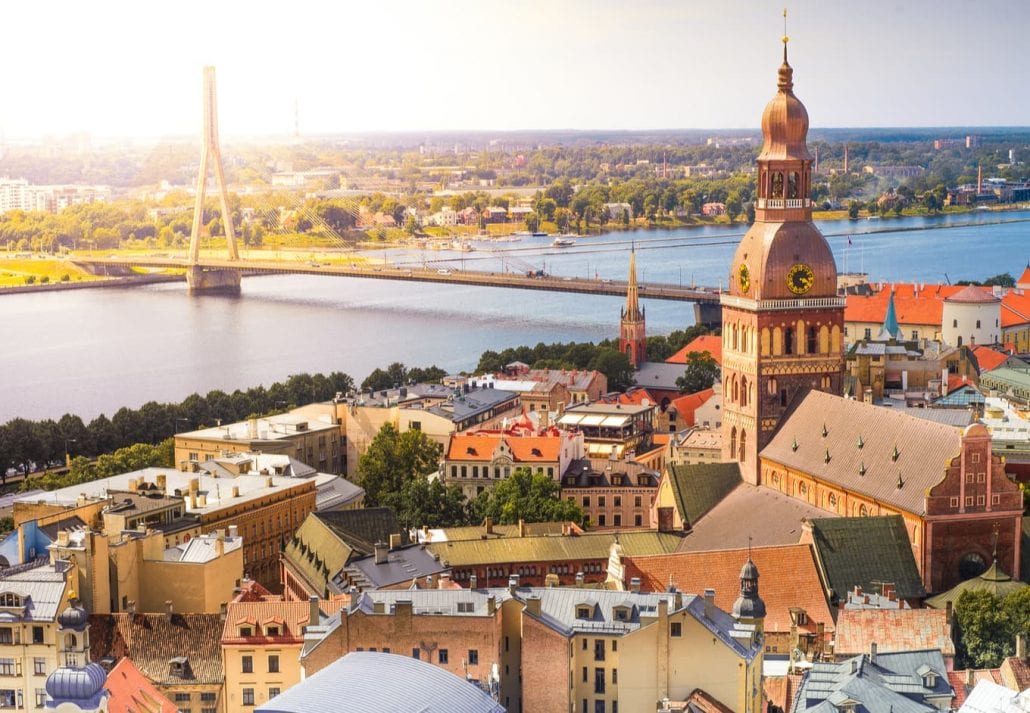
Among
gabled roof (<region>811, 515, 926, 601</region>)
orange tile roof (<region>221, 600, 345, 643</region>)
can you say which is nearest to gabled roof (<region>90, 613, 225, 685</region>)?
orange tile roof (<region>221, 600, 345, 643</region>)

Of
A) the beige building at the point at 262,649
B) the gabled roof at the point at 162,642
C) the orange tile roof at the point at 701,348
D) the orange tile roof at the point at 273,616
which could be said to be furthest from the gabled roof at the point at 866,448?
the orange tile roof at the point at 701,348

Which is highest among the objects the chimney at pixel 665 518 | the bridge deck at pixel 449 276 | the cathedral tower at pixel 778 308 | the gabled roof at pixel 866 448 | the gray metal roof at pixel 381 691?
the cathedral tower at pixel 778 308

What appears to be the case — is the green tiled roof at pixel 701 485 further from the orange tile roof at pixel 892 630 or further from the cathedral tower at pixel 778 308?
the orange tile roof at pixel 892 630

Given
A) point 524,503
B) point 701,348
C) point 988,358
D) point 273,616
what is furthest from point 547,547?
point 701,348

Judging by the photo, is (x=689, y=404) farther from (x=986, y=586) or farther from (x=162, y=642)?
(x=162, y=642)

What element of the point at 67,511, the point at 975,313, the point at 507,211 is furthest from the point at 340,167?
the point at 67,511

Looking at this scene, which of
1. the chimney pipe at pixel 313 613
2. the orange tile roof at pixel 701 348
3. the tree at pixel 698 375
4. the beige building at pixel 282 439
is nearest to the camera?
the chimney pipe at pixel 313 613

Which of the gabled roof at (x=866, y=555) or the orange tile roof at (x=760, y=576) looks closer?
the orange tile roof at (x=760, y=576)
